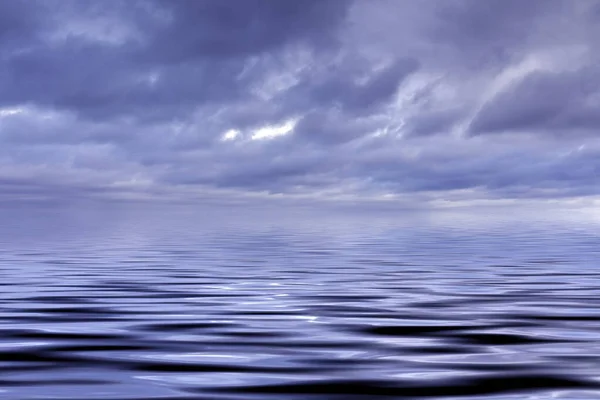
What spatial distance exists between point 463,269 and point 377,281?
5.99 m

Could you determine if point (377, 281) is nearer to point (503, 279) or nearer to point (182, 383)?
point (503, 279)

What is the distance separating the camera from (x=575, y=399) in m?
8.40

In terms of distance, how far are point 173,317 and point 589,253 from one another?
2846 cm

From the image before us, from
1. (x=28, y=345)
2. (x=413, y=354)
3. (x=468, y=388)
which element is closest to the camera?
(x=468, y=388)

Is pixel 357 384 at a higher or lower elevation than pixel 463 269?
lower

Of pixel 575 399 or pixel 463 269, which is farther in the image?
pixel 463 269

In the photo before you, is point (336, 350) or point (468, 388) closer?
point (468, 388)

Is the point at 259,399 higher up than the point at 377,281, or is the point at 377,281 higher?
the point at 377,281

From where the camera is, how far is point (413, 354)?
439 inches

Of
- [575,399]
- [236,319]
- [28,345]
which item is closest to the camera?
[575,399]

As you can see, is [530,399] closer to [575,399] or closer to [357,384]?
[575,399]

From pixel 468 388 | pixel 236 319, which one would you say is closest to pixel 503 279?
pixel 236 319

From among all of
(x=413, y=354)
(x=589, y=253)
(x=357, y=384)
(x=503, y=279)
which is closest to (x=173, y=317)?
(x=413, y=354)

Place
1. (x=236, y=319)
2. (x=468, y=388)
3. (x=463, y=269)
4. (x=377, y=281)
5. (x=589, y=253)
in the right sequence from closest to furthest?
(x=468, y=388), (x=236, y=319), (x=377, y=281), (x=463, y=269), (x=589, y=253)
